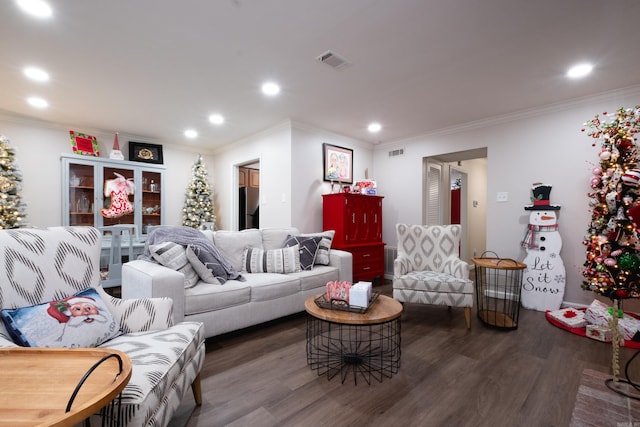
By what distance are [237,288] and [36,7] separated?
2.35 meters

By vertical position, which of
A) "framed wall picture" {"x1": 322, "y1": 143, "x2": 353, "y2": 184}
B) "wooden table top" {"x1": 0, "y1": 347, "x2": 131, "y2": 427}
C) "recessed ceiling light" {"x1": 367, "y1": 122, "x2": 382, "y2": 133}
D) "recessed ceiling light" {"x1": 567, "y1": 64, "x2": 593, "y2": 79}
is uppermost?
"recessed ceiling light" {"x1": 567, "y1": 64, "x2": 593, "y2": 79}

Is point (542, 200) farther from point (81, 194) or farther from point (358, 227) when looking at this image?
point (81, 194)

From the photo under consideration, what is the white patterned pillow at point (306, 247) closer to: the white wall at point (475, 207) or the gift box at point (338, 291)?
the gift box at point (338, 291)

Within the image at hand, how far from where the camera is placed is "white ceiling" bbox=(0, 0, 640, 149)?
1946 millimetres

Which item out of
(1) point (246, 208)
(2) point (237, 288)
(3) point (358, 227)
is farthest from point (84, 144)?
(3) point (358, 227)

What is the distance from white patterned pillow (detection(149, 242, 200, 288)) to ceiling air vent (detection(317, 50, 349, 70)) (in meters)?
2.00

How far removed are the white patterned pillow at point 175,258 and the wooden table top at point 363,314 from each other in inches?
→ 41.6

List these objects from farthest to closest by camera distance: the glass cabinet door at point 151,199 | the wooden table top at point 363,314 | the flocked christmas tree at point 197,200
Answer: the flocked christmas tree at point 197,200 → the glass cabinet door at point 151,199 → the wooden table top at point 363,314

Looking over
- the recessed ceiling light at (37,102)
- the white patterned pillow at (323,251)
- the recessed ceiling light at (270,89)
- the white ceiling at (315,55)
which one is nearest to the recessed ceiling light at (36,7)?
the white ceiling at (315,55)

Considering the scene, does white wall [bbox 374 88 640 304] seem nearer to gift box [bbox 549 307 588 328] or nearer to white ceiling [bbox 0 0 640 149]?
white ceiling [bbox 0 0 640 149]

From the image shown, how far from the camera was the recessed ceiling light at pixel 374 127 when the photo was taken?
426 centimetres

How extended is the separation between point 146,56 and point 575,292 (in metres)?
4.95

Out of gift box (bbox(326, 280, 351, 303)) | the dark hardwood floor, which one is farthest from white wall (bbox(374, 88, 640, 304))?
gift box (bbox(326, 280, 351, 303))

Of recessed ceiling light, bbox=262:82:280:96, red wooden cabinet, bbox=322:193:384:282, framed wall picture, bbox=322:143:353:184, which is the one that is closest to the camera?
recessed ceiling light, bbox=262:82:280:96
